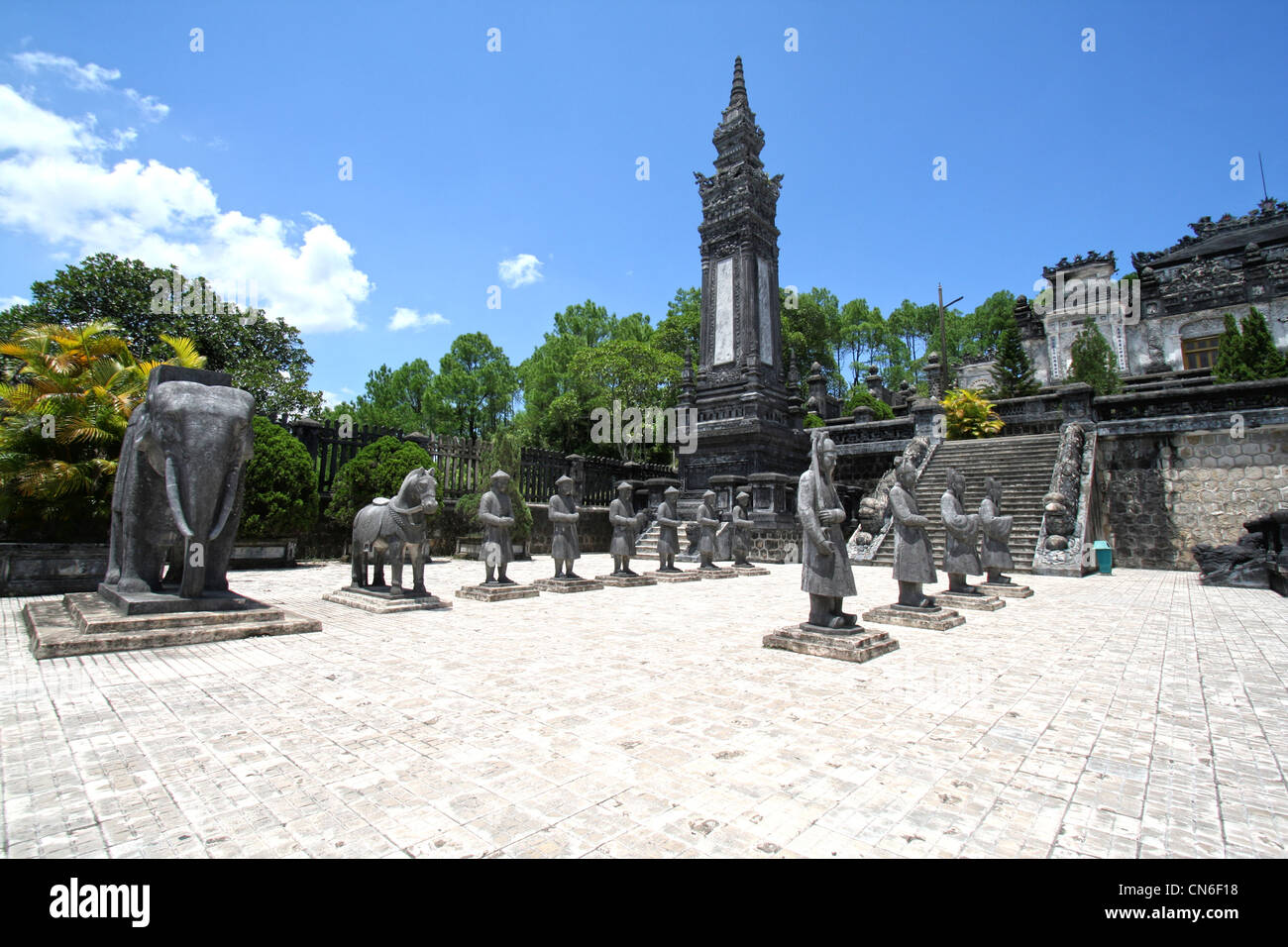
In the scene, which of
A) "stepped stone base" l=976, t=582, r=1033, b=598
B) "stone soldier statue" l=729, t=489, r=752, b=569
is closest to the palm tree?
"stone soldier statue" l=729, t=489, r=752, b=569

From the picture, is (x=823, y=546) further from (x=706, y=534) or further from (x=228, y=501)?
(x=706, y=534)

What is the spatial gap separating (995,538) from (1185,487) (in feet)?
30.0

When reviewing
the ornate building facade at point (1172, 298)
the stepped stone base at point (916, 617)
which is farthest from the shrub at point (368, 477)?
the ornate building facade at point (1172, 298)

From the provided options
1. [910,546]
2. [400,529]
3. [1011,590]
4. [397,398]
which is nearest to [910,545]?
[910,546]

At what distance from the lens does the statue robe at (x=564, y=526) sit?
11.4 m

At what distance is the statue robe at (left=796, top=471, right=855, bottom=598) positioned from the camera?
6012 millimetres

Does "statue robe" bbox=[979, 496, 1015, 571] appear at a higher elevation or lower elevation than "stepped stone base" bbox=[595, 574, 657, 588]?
higher

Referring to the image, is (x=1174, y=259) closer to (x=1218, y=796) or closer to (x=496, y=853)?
(x=1218, y=796)

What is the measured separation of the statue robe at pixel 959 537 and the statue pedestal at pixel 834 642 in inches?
141

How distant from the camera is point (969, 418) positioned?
797 inches

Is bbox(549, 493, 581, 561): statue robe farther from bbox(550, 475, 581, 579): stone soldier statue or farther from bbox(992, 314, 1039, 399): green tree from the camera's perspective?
bbox(992, 314, 1039, 399): green tree

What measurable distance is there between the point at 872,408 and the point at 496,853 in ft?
91.7

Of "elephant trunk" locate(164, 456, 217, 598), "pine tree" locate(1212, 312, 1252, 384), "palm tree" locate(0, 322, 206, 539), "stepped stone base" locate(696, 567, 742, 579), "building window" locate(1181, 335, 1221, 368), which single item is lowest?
"stepped stone base" locate(696, 567, 742, 579)

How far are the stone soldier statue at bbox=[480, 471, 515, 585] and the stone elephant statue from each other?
3980 millimetres
